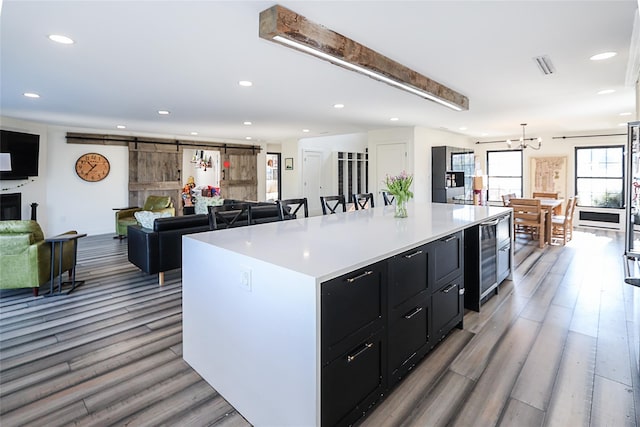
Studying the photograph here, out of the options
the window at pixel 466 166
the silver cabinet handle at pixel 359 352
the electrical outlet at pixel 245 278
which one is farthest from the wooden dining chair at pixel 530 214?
the electrical outlet at pixel 245 278

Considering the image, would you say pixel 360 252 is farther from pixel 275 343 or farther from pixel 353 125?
pixel 353 125

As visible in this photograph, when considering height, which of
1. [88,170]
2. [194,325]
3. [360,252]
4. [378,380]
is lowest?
[378,380]

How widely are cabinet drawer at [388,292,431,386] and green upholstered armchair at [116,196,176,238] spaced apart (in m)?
5.67

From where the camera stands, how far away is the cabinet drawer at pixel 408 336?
2.06 meters

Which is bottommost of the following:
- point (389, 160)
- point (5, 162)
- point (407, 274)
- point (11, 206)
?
point (407, 274)

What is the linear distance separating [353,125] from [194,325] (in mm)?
5925

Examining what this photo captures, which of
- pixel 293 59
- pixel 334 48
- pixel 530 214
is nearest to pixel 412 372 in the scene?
pixel 334 48

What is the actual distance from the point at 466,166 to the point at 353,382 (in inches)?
317

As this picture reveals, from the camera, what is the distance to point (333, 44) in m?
2.57

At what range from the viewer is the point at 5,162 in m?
5.44

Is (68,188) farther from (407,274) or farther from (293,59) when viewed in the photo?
(407,274)

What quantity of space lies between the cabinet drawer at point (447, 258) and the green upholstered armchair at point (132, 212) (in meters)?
5.58

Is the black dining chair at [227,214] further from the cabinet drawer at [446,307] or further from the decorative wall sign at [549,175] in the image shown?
the decorative wall sign at [549,175]

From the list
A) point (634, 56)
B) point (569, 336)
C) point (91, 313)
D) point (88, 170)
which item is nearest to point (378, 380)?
point (569, 336)
